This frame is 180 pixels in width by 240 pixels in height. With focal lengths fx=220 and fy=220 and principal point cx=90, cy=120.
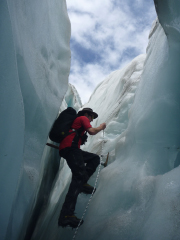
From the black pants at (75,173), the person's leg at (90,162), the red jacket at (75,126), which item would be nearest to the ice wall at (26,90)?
the red jacket at (75,126)

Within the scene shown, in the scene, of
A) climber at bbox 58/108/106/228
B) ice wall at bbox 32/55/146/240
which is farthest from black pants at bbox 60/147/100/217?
ice wall at bbox 32/55/146/240

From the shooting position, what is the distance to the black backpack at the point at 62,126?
227 centimetres

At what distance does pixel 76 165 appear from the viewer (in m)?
2.08

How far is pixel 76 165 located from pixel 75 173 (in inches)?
2.9

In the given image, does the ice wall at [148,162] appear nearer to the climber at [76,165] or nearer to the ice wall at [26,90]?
the climber at [76,165]

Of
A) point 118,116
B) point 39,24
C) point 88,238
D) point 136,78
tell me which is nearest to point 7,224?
point 88,238

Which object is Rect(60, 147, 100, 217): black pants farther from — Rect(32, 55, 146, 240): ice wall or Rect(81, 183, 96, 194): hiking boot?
Rect(32, 55, 146, 240): ice wall

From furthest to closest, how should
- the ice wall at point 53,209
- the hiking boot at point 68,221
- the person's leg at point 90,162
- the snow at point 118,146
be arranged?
the ice wall at point 53,209
the person's leg at point 90,162
the hiking boot at point 68,221
the snow at point 118,146

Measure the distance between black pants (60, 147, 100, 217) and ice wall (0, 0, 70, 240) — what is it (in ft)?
1.18

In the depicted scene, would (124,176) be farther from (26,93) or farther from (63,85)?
(63,85)

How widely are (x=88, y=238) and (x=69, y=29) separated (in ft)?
8.74

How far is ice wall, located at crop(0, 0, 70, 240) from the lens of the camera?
1.43 meters

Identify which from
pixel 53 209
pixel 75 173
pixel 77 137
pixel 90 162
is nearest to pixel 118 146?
pixel 90 162

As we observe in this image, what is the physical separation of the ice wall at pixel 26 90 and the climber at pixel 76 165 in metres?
0.31
